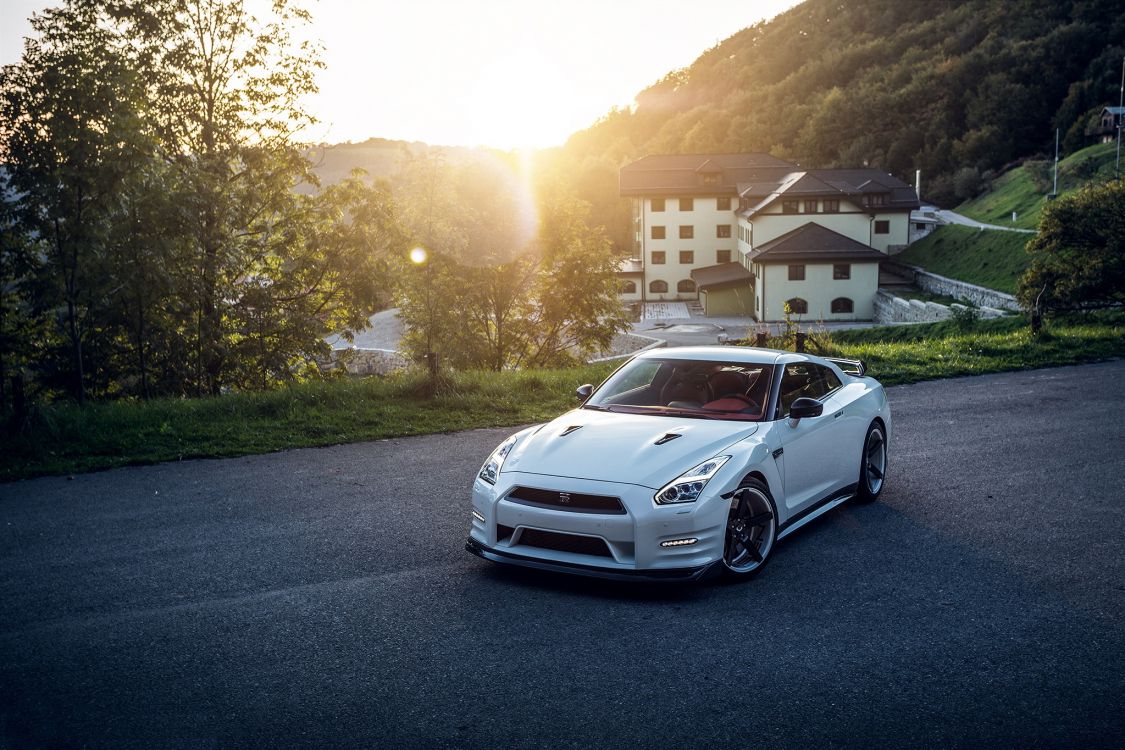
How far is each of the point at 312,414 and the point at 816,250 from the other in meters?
51.6

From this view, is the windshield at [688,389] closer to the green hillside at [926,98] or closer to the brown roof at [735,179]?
the brown roof at [735,179]

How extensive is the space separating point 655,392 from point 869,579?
2.22 metres

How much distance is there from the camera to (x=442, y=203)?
110 ft

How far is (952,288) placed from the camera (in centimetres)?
5819

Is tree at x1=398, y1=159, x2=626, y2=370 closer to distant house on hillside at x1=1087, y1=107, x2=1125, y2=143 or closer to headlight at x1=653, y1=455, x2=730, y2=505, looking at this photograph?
headlight at x1=653, y1=455, x2=730, y2=505

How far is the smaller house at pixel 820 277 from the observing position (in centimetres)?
5847

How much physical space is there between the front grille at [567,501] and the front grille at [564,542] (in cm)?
17

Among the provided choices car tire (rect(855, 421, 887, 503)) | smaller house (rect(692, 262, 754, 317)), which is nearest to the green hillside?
smaller house (rect(692, 262, 754, 317))

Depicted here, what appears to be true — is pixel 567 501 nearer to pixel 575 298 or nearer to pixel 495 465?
pixel 495 465

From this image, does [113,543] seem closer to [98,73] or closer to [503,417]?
[503,417]

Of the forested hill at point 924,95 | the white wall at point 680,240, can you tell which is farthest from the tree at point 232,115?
the forested hill at point 924,95

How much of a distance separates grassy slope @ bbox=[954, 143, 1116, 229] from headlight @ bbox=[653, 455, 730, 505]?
63544 millimetres

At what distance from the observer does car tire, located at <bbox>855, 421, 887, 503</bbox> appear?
8.05 meters

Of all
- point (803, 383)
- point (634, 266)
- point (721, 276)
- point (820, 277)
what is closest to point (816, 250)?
point (820, 277)
